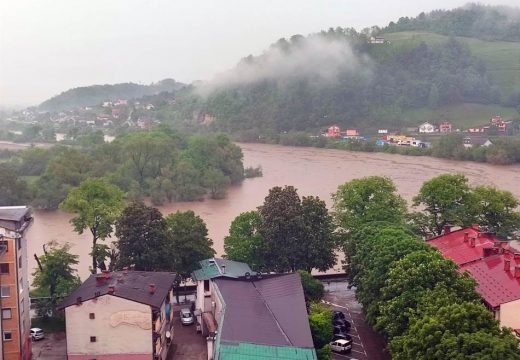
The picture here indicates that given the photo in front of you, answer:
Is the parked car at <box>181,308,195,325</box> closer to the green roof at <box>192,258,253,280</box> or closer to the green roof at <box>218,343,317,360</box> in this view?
the green roof at <box>192,258,253,280</box>

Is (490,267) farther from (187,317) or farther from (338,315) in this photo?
(187,317)

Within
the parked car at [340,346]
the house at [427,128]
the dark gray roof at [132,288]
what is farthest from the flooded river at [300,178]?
the house at [427,128]

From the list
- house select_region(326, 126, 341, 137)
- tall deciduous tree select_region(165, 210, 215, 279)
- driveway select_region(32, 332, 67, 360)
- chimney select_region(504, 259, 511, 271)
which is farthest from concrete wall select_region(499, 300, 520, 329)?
house select_region(326, 126, 341, 137)

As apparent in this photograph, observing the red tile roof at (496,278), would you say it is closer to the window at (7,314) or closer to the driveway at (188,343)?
the driveway at (188,343)

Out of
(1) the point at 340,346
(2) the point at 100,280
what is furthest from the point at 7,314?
(1) the point at 340,346

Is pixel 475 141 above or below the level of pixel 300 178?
above

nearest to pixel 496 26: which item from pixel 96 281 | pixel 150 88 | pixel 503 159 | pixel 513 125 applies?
pixel 513 125
